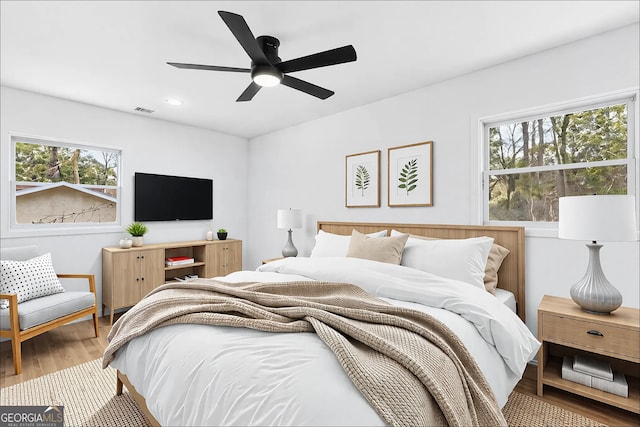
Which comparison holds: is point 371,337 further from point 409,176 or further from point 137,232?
point 137,232

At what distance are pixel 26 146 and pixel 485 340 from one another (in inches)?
180

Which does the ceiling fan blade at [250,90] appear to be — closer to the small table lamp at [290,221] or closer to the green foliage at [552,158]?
the small table lamp at [290,221]

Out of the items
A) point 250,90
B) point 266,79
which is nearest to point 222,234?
point 250,90

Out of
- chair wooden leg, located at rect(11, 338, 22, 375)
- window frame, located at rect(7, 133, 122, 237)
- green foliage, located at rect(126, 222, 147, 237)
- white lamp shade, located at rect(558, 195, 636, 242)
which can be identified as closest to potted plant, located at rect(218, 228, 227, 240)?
green foliage, located at rect(126, 222, 147, 237)

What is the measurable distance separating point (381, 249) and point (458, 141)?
1.26 metres

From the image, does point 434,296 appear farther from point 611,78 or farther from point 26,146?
point 26,146

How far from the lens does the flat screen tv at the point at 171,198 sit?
413 cm

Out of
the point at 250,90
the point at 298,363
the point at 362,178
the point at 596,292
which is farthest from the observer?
the point at 362,178

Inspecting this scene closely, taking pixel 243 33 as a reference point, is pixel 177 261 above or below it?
below

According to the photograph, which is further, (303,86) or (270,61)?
(303,86)

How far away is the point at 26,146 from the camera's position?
3408 mm

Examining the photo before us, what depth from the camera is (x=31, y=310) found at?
8.48 feet

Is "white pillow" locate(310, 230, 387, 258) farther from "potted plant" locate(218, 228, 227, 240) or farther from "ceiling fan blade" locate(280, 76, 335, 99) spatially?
"potted plant" locate(218, 228, 227, 240)

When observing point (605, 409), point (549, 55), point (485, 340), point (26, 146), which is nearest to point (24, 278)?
point (26, 146)
